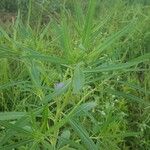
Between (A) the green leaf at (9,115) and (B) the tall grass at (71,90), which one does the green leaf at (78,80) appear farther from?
(A) the green leaf at (9,115)

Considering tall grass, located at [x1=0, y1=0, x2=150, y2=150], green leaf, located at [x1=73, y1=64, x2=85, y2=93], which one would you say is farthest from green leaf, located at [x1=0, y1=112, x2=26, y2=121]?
green leaf, located at [x1=73, y1=64, x2=85, y2=93]

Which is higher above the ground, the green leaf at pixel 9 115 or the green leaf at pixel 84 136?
the green leaf at pixel 9 115

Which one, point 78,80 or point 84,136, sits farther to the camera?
point 84,136

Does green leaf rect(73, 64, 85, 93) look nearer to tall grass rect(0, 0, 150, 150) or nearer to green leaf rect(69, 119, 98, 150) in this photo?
tall grass rect(0, 0, 150, 150)

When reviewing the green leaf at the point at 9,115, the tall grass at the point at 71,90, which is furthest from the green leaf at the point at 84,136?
the green leaf at the point at 9,115

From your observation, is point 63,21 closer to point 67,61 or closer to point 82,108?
point 67,61

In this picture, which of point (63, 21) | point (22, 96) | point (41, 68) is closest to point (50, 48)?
point (22, 96)

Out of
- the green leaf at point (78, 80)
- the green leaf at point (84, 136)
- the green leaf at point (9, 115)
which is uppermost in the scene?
the green leaf at point (78, 80)

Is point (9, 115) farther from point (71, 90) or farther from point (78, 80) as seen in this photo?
point (78, 80)

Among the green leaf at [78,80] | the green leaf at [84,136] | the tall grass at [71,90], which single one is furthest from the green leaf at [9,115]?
the green leaf at [78,80]

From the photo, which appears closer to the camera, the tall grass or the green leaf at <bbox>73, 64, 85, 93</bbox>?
the green leaf at <bbox>73, 64, 85, 93</bbox>

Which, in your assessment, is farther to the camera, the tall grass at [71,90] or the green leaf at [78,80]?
the tall grass at [71,90]

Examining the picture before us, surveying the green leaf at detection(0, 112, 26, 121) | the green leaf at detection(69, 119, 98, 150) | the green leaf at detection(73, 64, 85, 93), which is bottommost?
the green leaf at detection(69, 119, 98, 150)

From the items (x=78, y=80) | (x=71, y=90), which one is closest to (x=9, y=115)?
(x=71, y=90)
